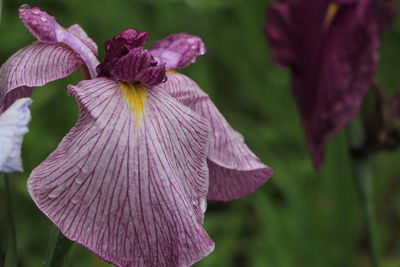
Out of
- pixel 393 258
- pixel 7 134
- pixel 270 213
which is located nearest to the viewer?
pixel 7 134

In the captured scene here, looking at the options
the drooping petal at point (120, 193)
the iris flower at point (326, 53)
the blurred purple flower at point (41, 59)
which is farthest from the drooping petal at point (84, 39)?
the iris flower at point (326, 53)

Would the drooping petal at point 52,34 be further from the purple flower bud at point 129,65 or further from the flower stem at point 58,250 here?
the flower stem at point 58,250

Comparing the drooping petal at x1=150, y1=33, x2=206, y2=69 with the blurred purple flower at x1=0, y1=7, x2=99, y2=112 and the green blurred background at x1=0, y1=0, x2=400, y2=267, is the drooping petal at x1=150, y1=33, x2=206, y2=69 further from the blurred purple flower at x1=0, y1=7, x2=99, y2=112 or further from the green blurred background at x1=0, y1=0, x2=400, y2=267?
the green blurred background at x1=0, y1=0, x2=400, y2=267

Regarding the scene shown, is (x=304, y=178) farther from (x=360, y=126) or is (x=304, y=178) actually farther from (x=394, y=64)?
(x=360, y=126)

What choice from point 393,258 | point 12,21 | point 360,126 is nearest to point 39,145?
point 12,21

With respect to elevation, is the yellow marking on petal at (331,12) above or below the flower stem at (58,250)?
above

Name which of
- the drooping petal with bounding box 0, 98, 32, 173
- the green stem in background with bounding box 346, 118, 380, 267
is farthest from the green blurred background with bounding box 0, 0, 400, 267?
the drooping petal with bounding box 0, 98, 32, 173
